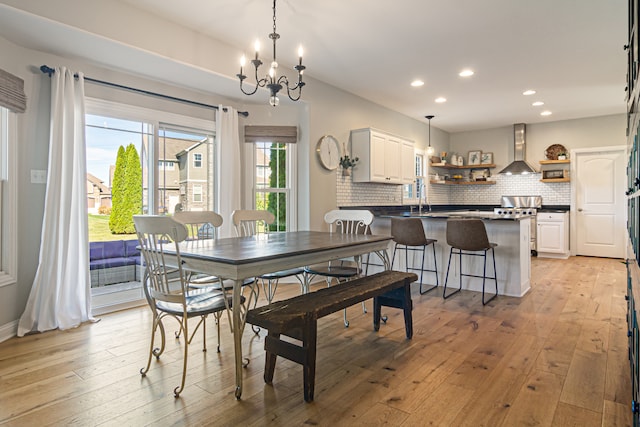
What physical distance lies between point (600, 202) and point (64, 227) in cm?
846

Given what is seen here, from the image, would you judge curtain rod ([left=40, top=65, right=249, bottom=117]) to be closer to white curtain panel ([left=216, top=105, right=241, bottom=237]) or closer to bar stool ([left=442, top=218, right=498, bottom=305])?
white curtain panel ([left=216, top=105, right=241, bottom=237])

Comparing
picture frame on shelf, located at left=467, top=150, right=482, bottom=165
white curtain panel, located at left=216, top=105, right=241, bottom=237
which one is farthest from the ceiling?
picture frame on shelf, located at left=467, top=150, right=482, bottom=165

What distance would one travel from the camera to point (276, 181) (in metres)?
4.94

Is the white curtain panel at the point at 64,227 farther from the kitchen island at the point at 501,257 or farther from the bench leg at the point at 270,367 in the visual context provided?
the kitchen island at the point at 501,257

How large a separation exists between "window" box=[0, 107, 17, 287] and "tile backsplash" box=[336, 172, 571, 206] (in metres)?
3.68

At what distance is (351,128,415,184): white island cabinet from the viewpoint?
5.54 m

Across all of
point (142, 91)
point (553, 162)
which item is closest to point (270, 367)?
point (142, 91)

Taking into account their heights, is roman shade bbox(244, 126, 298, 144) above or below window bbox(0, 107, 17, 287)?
above

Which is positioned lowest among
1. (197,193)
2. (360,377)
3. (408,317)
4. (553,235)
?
(360,377)

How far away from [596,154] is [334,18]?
20.9ft

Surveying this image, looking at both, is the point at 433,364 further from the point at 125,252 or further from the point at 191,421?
the point at 125,252

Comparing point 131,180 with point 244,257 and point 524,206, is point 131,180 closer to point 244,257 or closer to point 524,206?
point 244,257

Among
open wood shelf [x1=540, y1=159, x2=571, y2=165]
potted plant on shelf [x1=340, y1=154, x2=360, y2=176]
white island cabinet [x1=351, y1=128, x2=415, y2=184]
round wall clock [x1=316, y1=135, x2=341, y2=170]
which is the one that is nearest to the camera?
round wall clock [x1=316, y1=135, x2=341, y2=170]

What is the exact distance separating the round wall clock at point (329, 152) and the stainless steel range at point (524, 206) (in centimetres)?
363
